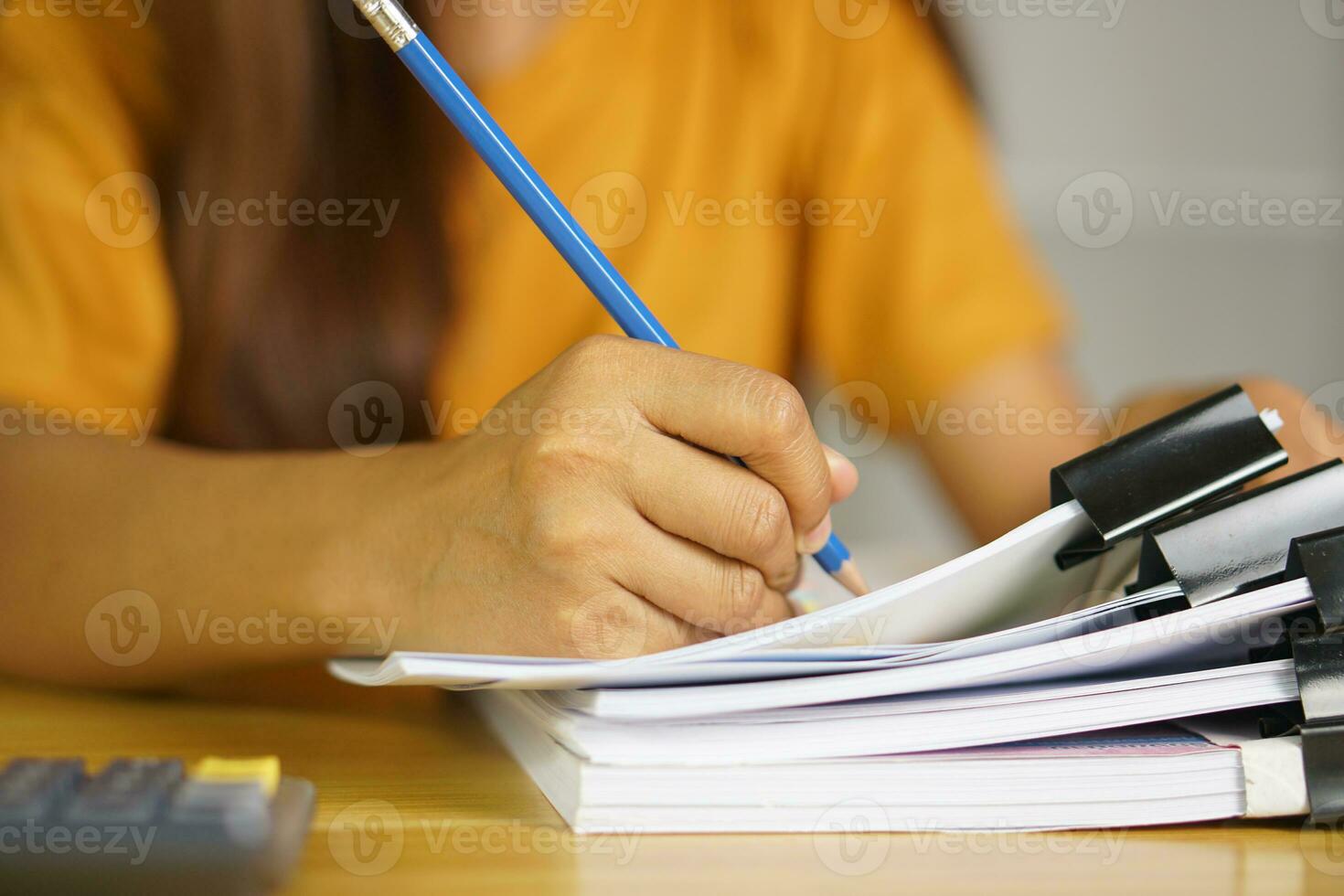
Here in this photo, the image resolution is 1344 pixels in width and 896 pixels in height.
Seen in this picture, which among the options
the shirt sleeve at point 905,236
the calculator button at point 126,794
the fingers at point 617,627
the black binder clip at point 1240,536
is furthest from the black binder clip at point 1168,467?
the shirt sleeve at point 905,236

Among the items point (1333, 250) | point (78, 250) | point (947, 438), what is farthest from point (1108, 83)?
point (78, 250)

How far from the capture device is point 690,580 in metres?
0.34

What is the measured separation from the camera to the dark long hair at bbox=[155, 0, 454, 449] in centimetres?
65

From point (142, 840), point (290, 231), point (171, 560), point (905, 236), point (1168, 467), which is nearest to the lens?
point (142, 840)

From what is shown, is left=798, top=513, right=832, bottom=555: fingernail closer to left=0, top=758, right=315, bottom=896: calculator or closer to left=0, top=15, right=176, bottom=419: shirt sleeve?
left=0, top=758, right=315, bottom=896: calculator

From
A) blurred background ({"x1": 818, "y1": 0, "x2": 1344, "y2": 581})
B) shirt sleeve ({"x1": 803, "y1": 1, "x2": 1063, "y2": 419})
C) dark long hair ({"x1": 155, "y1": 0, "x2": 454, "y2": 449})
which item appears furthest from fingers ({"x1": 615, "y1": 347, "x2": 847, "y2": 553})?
blurred background ({"x1": 818, "y1": 0, "x2": 1344, "y2": 581})

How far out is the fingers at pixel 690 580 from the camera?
34 cm

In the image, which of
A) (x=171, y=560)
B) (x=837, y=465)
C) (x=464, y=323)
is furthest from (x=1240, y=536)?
(x=464, y=323)

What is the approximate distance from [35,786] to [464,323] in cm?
58

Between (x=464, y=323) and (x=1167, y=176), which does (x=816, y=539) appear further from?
(x=1167, y=176)

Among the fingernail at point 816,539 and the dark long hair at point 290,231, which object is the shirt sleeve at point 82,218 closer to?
the dark long hair at point 290,231

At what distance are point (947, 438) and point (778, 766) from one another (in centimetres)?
54

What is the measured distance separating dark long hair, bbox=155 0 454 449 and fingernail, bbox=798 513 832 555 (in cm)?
39

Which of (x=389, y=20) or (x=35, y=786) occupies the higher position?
(x=389, y=20)
